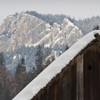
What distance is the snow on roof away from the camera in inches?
245

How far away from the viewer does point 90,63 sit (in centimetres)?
673

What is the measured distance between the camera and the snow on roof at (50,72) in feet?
20.4

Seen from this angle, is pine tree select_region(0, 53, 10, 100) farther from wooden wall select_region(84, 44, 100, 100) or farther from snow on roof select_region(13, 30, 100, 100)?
snow on roof select_region(13, 30, 100, 100)

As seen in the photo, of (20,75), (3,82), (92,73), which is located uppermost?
(92,73)

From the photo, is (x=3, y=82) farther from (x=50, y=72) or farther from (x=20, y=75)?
(x=50, y=72)

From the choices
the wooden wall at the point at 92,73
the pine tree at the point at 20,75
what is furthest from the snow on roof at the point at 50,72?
the pine tree at the point at 20,75

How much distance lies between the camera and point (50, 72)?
638 centimetres

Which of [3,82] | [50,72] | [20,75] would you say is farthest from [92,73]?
[3,82]

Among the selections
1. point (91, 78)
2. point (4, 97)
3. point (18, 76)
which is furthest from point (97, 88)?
point (18, 76)

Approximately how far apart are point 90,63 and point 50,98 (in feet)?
2.93

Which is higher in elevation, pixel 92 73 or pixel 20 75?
pixel 92 73

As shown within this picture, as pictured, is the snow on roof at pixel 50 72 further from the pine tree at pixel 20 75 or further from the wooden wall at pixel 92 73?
the pine tree at pixel 20 75

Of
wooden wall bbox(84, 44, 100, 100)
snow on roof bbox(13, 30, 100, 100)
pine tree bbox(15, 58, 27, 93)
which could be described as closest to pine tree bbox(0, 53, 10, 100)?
pine tree bbox(15, 58, 27, 93)

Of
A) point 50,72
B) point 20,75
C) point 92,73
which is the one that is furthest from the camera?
point 20,75
